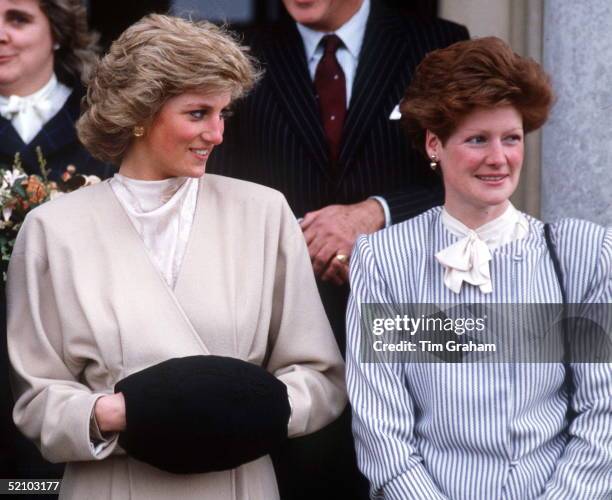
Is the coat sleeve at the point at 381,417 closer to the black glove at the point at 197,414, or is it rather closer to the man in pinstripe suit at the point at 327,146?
the black glove at the point at 197,414

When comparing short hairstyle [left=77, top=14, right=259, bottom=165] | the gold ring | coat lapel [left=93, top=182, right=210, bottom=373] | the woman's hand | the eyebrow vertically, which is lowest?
the woman's hand

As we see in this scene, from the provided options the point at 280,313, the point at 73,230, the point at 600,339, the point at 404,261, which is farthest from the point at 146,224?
the point at 600,339

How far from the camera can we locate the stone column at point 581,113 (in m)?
4.35

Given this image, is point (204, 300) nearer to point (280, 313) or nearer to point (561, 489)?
point (280, 313)

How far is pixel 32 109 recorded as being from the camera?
15.6ft

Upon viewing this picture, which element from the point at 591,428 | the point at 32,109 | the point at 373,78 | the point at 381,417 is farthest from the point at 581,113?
the point at 32,109

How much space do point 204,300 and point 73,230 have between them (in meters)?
0.41

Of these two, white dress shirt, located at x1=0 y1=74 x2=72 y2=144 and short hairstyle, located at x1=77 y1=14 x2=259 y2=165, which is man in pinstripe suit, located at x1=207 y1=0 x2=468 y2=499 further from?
white dress shirt, located at x1=0 y1=74 x2=72 y2=144

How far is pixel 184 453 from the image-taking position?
128 inches

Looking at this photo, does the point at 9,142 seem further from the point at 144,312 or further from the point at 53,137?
the point at 144,312

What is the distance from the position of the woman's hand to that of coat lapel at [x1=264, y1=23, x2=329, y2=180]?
126cm

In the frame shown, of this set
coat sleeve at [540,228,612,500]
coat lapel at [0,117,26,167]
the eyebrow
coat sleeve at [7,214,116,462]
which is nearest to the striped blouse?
coat sleeve at [540,228,612,500]

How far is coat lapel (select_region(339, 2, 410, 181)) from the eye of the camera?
418 cm

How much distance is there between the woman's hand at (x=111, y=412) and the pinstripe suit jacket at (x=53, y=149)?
1.55 meters
